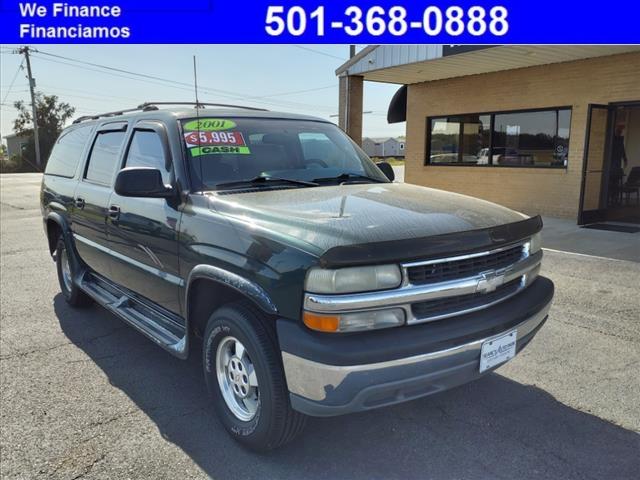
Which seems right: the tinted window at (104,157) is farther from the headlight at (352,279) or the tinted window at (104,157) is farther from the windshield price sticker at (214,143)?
the headlight at (352,279)

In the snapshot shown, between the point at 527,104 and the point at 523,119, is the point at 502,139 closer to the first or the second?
the point at 523,119

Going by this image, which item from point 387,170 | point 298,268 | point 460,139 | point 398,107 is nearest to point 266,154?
point 387,170

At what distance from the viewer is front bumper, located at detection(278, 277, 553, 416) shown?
238cm

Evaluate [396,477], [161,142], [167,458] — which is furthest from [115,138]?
[396,477]

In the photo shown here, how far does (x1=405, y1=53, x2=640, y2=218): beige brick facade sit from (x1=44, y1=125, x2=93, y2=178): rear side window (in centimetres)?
961

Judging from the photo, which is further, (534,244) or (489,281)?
(534,244)

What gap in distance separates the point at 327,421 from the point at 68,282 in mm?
3702

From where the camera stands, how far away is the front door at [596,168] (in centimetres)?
1051

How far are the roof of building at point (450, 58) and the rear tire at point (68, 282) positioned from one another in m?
8.00

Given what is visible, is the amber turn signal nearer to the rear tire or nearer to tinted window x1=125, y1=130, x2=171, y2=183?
tinted window x1=125, y1=130, x2=171, y2=183

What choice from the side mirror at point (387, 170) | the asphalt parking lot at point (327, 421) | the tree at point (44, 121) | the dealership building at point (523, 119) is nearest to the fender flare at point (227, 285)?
the asphalt parking lot at point (327, 421)

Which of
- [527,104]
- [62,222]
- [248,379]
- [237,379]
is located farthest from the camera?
[527,104]

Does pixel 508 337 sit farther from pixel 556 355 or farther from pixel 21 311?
pixel 21 311

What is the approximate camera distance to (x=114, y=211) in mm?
4164
